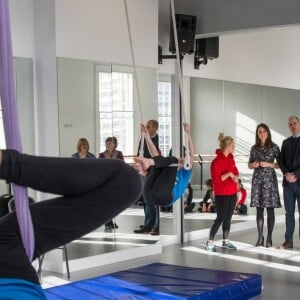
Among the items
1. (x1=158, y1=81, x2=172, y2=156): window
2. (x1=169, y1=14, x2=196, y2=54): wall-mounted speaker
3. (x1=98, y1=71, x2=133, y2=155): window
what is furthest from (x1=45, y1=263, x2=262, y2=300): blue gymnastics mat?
(x1=169, y1=14, x2=196, y2=54): wall-mounted speaker

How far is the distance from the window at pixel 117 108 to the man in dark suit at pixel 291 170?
205cm

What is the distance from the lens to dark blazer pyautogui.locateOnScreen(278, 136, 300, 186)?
7.21m

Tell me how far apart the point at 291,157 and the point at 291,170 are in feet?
0.56

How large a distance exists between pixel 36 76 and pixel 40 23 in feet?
1.94

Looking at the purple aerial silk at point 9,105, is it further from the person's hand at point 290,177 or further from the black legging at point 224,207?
the person's hand at point 290,177

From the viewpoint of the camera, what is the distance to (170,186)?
416cm

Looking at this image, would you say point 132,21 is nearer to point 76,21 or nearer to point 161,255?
point 76,21

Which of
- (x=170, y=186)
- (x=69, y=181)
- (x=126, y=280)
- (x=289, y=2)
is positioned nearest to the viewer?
(x=69, y=181)

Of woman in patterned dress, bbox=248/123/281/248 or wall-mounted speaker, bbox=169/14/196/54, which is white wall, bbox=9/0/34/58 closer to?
wall-mounted speaker, bbox=169/14/196/54

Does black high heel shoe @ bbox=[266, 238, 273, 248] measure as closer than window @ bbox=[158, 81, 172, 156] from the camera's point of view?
Yes

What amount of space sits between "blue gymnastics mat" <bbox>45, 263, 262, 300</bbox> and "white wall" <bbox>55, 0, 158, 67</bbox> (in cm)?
266

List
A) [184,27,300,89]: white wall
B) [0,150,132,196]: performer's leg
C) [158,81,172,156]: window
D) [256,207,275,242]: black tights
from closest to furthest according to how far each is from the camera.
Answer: [0,150,132,196]: performer's leg
[256,207,275,242]: black tights
[158,81,172,156]: window
[184,27,300,89]: white wall

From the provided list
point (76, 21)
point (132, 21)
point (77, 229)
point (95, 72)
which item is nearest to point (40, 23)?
point (76, 21)

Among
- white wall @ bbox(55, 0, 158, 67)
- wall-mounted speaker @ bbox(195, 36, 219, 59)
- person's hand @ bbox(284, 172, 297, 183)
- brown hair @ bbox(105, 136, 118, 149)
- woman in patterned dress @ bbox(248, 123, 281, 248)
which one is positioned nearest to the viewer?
white wall @ bbox(55, 0, 158, 67)
